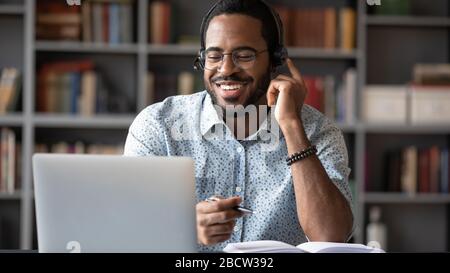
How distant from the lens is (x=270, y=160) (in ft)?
6.43

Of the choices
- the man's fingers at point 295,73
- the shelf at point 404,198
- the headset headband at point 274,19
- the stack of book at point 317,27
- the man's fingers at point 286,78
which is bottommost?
the shelf at point 404,198

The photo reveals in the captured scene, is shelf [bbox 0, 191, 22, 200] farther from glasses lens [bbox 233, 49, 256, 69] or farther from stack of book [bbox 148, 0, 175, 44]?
glasses lens [bbox 233, 49, 256, 69]

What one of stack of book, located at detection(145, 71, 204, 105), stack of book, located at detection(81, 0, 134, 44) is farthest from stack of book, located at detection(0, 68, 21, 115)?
stack of book, located at detection(145, 71, 204, 105)

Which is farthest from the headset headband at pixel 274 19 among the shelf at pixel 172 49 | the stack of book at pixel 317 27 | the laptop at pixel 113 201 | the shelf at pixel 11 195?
the shelf at pixel 11 195

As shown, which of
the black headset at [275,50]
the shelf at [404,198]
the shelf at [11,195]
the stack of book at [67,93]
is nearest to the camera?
the black headset at [275,50]

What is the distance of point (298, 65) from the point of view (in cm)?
426

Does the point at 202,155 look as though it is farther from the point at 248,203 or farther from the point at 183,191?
the point at 183,191

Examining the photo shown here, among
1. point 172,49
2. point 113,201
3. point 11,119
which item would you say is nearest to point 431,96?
point 172,49

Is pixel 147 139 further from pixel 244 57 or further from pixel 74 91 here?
pixel 74 91

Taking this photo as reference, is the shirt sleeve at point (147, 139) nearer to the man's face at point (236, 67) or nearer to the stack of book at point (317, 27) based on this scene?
the man's face at point (236, 67)

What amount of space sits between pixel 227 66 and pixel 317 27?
7.78ft

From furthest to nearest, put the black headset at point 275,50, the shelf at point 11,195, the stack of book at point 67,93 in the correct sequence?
the stack of book at point 67,93 → the shelf at point 11,195 → the black headset at point 275,50

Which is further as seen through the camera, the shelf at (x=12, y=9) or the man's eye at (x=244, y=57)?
the shelf at (x=12, y=9)

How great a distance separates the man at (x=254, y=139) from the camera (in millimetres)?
1837
